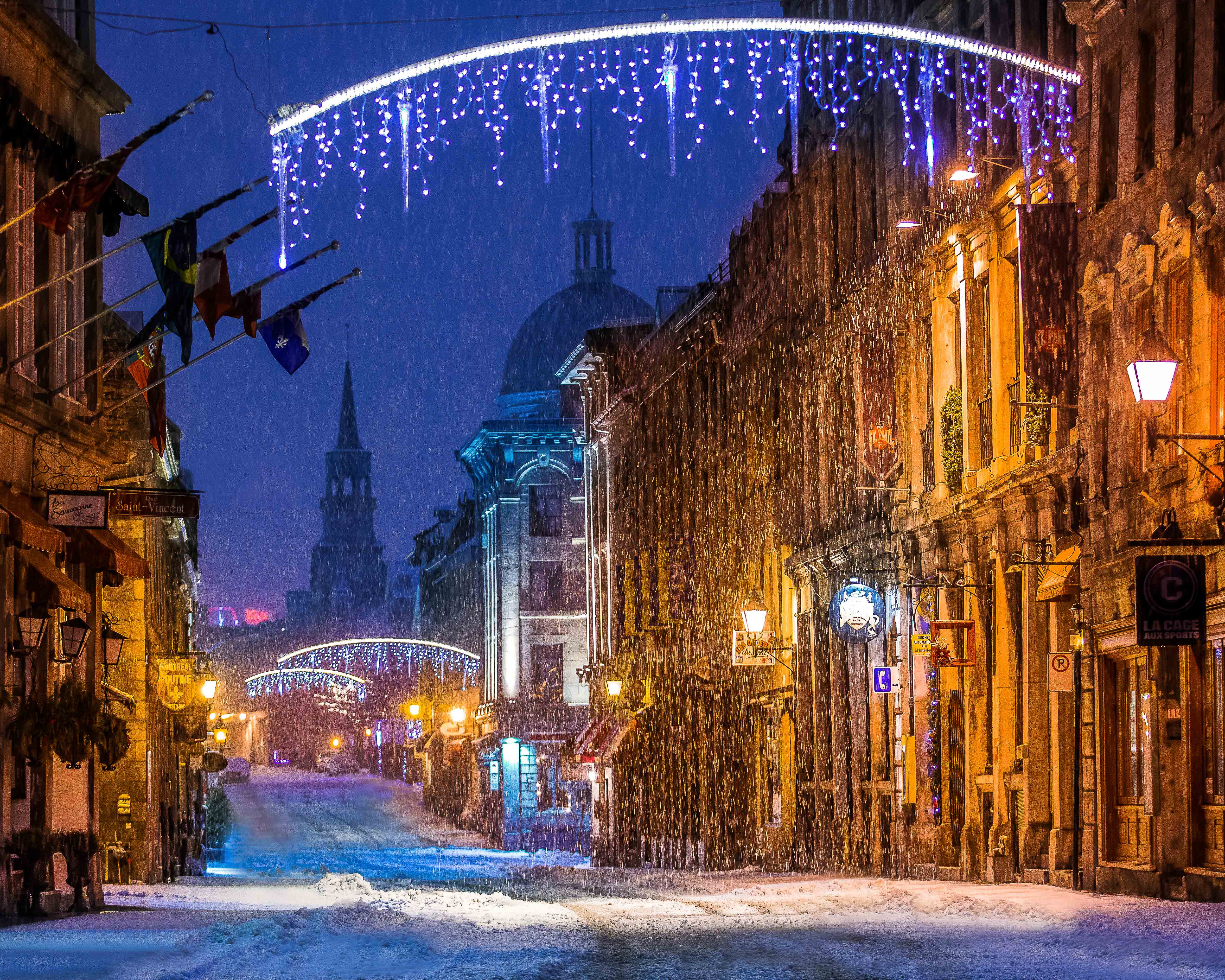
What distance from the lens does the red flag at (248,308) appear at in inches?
854

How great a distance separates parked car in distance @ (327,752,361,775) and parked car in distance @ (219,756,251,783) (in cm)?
1139

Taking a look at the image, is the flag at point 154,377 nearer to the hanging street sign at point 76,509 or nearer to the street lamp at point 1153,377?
the hanging street sign at point 76,509

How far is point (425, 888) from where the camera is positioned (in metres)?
28.4

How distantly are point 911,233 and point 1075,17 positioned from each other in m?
7.87

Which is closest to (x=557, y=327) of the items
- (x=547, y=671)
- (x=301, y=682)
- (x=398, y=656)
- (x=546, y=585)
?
(x=546, y=585)

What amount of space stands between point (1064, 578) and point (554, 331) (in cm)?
6203

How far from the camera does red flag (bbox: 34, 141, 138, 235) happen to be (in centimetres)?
1772

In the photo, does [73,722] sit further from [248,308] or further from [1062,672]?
[1062,672]

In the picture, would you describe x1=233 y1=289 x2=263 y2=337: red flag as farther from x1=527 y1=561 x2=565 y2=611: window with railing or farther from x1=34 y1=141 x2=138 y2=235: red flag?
x1=527 y1=561 x2=565 y2=611: window with railing

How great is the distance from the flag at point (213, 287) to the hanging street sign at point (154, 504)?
2606 mm

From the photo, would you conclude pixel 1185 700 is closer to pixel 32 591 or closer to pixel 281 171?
pixel 281 171

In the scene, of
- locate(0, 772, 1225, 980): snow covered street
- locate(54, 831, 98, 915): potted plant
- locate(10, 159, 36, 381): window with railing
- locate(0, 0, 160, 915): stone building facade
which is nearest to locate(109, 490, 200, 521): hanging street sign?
locate(0, 0, 160, 915): stone building facade

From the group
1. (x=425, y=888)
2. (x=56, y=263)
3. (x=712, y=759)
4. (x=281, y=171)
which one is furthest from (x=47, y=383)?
(x=712, y=759)

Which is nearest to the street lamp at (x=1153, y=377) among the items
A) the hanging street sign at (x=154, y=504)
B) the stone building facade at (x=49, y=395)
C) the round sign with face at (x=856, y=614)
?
the stone building facade at (x=49, y=395)
